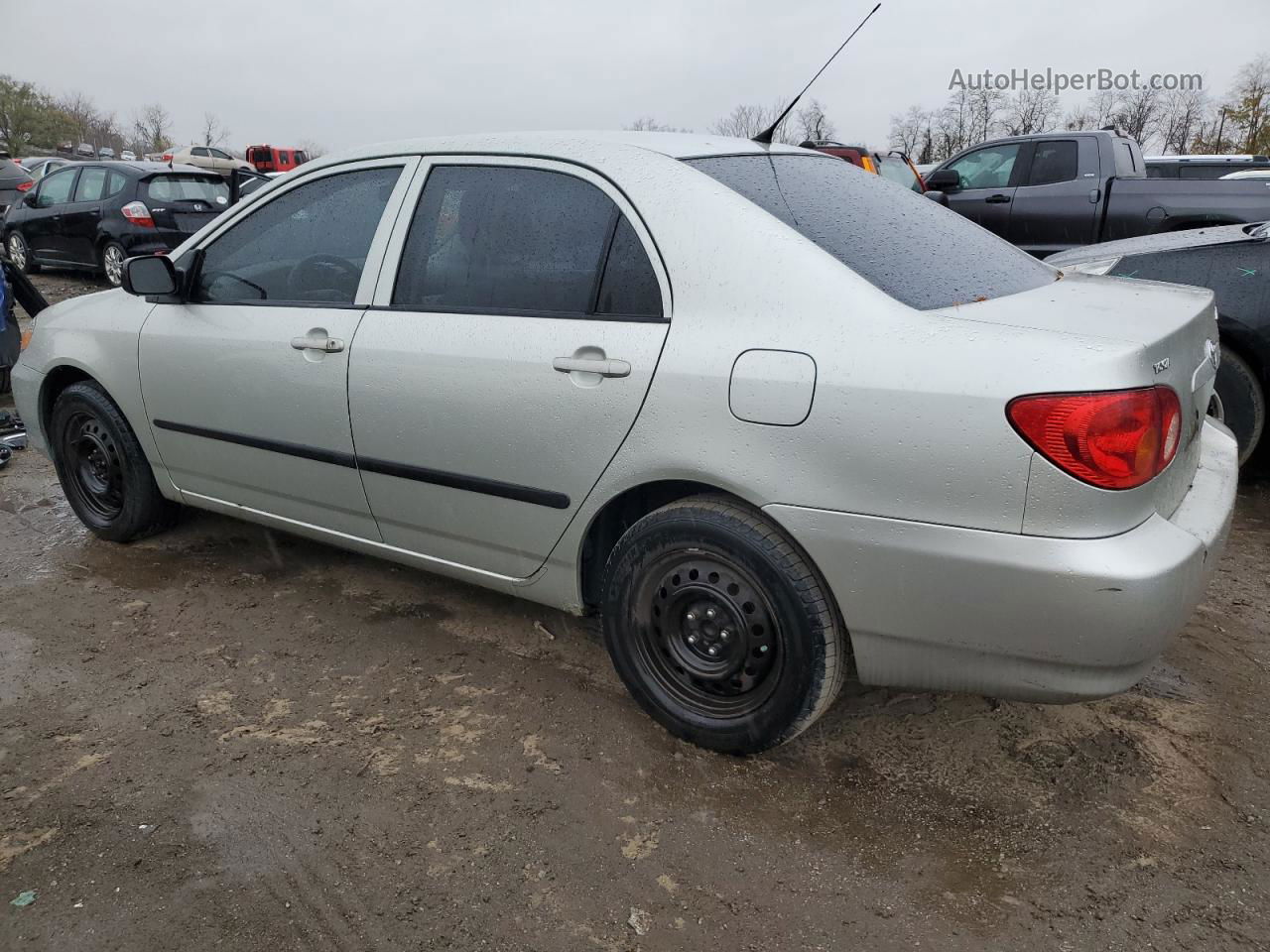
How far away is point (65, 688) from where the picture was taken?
2904 millimetres

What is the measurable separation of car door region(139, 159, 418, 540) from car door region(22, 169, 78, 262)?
1018 centimetres

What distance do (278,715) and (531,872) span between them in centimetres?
104

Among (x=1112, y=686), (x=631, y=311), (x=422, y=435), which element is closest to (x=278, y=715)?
(x=422, y=435)

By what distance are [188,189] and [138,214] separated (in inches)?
25.8

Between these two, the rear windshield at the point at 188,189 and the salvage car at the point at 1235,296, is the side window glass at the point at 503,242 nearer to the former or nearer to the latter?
the salvage car at the point at 1235,296

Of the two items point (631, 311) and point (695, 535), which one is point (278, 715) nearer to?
point (695, 535)

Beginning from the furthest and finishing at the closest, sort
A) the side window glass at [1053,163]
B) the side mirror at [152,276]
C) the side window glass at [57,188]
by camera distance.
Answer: the side window glass at [57,188], the side window glass at [1053,163], the side mirror at [152,276]

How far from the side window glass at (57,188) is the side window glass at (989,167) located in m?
10.6

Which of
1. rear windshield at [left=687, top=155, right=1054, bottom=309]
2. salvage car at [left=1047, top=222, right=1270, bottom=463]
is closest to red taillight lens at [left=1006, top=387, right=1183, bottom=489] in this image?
rear windshield at [left=687, top=155, right=1054, bottom=309]

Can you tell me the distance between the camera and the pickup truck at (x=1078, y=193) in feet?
25.6

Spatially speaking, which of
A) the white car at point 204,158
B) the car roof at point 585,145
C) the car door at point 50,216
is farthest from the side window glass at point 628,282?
the white car at point 204,158

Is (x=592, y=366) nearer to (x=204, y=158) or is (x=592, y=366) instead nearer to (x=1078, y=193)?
(x=1078, y=193)

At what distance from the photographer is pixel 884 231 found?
2.56m

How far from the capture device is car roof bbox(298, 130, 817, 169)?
8.68 feet
